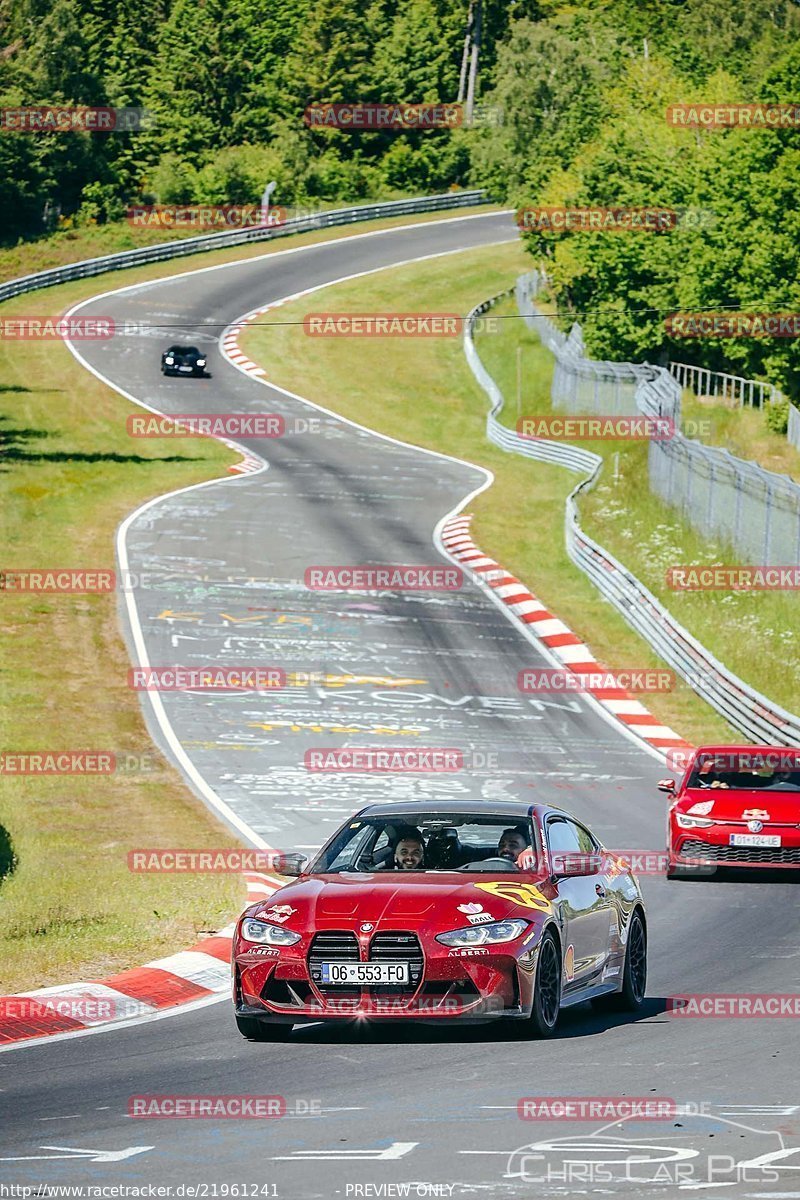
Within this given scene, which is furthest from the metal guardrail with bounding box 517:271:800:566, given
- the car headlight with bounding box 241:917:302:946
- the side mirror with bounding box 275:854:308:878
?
the car headlight with bounding box 241:917:302:946

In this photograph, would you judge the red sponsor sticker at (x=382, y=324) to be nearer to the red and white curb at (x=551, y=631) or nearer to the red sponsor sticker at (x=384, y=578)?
the red and white curb at (x=551, y=631)

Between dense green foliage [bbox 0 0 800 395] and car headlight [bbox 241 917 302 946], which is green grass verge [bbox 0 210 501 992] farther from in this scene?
dense green foliage [bbox 0 0 800 395]

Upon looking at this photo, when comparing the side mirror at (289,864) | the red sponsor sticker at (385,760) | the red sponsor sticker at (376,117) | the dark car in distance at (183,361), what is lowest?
the red sponsor sticker at (385,760)

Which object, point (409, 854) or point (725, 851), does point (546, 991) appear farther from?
point (725, 851)

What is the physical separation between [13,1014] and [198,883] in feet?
24.4

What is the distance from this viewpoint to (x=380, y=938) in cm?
1129

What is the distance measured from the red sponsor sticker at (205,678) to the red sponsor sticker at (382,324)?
45.5 m

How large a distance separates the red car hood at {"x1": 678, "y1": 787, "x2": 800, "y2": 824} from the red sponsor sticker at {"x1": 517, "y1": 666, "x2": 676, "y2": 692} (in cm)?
1273

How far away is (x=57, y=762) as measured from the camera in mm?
28484

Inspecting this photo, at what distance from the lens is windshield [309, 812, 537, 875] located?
12.6 metres

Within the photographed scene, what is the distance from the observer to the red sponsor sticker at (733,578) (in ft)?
119

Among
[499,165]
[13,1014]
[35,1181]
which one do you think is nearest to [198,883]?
[13,1014]

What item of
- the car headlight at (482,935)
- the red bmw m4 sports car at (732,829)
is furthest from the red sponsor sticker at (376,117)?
the car headlight at (482,935)

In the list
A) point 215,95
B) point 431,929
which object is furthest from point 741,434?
point 215,95
